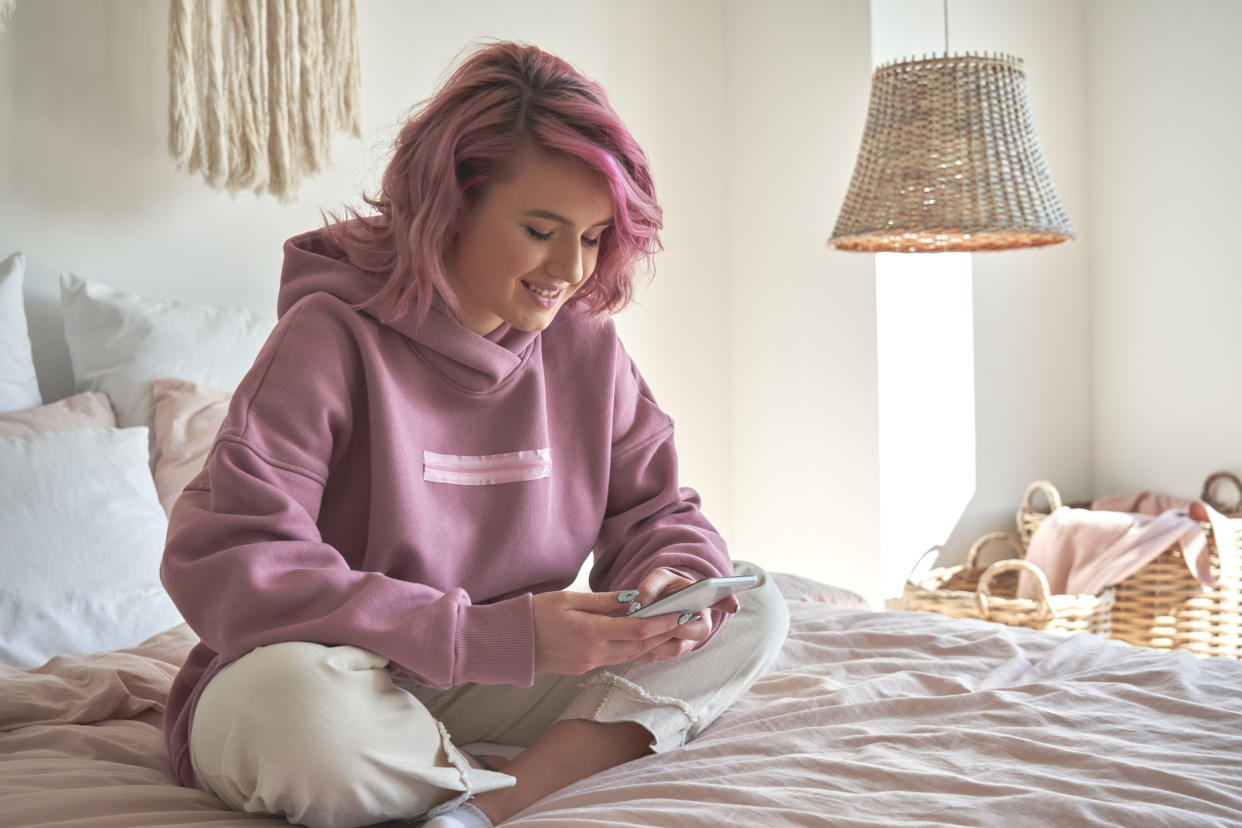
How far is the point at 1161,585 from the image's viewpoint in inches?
98.9

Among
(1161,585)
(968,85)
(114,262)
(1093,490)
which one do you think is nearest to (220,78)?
(114,262)

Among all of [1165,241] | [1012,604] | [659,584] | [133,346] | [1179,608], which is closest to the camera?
[659,584]

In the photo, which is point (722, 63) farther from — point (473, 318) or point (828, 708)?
point (828, 708)

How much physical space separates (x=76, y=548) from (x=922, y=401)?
76.0 inches

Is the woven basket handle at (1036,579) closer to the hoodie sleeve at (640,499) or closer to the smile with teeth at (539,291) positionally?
the hoodie sleeve at (640,499)

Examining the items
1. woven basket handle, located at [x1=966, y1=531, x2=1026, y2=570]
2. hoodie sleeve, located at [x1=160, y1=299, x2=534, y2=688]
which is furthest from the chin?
woven basket handle, located at [x1=966, y1=531, x2=1026, y2=570]

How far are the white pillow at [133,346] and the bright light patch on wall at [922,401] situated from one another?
150cm

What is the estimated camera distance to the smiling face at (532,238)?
1.20m

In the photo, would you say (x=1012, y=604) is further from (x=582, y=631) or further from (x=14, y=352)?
(x=14, y=352)

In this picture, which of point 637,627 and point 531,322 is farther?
point 531,322

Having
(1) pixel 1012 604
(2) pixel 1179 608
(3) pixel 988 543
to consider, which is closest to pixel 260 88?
(1) pixel 1012 604

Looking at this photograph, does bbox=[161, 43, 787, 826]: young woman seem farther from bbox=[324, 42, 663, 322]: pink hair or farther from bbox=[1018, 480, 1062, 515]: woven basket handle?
bbox=[1018, 480, 1062, 515]: woven basket handle

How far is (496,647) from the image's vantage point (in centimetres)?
103

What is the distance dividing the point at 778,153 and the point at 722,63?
316 mm
